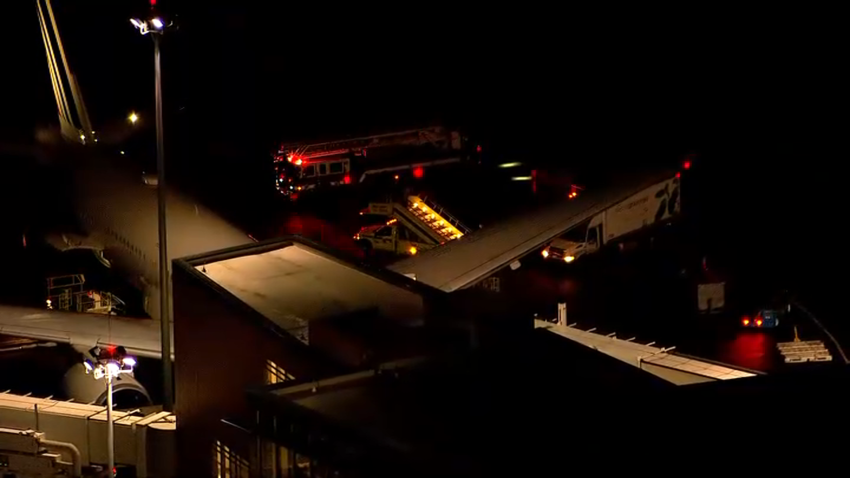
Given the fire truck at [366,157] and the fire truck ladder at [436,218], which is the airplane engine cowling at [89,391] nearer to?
the fire truck ladder at [436,218]

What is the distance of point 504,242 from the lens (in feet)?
70.7

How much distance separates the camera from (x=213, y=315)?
12070mm

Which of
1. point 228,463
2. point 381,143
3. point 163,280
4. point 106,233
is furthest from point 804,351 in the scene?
point 106,233

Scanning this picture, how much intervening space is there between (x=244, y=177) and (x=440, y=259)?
12.3 metres

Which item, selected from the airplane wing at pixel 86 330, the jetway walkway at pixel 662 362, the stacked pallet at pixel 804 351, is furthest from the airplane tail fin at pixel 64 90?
the stacked pallet at pixel 804 351

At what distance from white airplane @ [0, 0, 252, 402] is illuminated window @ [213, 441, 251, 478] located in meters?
5.77

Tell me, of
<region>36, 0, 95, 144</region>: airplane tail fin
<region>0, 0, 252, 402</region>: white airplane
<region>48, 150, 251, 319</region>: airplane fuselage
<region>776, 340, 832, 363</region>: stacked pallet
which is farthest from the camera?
<region>36, 0, 95, 144</region>: airplane tail fin

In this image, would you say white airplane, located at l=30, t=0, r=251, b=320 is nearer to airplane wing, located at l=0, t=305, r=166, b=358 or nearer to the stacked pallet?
airplane wing, located at l=0, t=305, r=166, b=358

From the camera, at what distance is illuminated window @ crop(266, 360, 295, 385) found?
11.1 meters

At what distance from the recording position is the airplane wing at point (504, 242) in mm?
18963

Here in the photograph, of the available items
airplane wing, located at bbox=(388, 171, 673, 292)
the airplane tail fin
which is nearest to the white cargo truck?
airplane wing, located at bbox=(388, 171, 673, 292)

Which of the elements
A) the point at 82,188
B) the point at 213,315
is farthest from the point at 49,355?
the point at 213,315

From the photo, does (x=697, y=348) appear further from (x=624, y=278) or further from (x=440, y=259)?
(x=440, y=259)

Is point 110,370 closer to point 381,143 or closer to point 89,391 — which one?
point 89,391
